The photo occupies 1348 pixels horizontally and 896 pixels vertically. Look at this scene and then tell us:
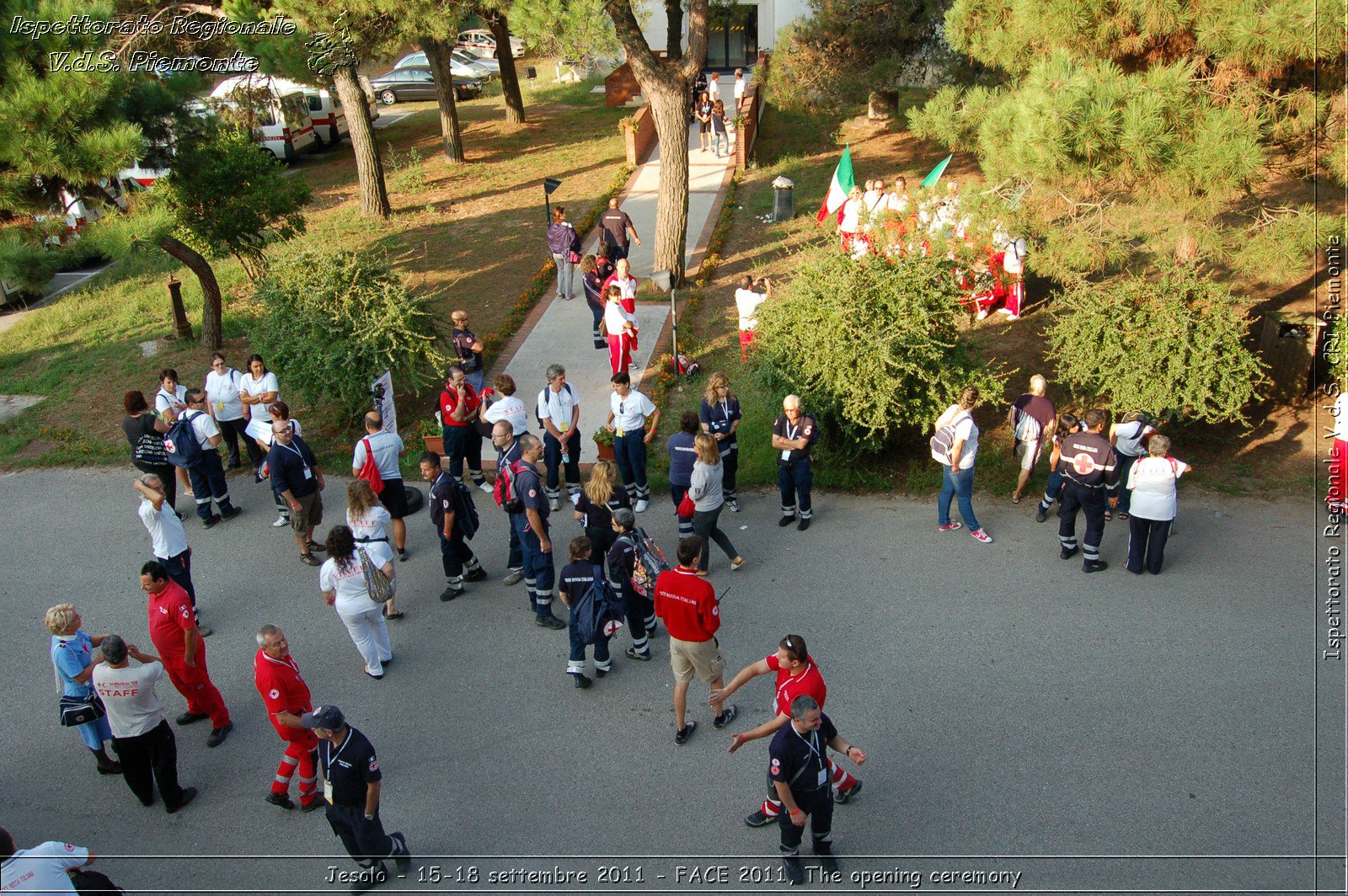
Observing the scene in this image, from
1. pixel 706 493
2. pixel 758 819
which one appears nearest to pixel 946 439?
pixel 706 493

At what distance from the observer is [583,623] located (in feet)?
22.0

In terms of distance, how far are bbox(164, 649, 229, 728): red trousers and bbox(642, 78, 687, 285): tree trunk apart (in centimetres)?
868

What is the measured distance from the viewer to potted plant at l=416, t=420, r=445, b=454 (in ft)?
34.0

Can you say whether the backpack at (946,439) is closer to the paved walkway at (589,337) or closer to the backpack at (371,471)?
the paved walkway at (589,337)

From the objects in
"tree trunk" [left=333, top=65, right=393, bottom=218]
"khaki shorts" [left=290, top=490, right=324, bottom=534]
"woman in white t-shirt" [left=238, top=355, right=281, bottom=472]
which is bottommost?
"khaki shorts" [left=290, top=490, right=324, bottom=534]

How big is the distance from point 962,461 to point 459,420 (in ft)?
15.5

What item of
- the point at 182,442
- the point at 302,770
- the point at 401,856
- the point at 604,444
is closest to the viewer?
the point at 401,856

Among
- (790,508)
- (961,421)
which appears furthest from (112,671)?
(961,421)

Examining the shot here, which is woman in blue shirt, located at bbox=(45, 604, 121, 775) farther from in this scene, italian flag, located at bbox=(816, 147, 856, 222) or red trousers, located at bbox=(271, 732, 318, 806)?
italian flag, located at bbox=(816, 147, 856, 222)

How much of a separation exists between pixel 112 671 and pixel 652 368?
740cm

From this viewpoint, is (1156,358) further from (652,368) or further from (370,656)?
(370,656)

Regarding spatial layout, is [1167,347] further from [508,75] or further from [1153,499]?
[508,75]

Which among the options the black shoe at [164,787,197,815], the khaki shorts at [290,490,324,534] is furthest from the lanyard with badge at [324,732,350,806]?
the khaki shorts at [290,490,324,534]

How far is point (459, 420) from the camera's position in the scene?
937cm
